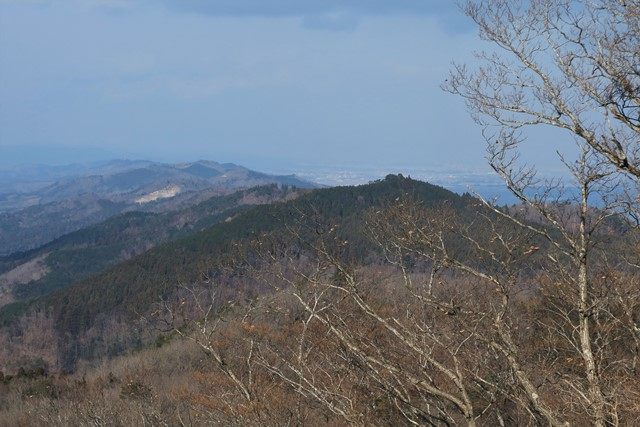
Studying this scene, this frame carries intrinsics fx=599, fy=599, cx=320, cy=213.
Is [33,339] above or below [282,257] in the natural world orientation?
below

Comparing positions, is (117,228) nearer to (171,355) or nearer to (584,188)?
(171,355)

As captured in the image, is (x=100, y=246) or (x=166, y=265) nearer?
(x=166, y=265)

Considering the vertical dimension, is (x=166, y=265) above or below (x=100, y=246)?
above

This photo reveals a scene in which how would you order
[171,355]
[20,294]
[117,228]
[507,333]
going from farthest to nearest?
[117,228], [20,294], [171,355], [507,333]

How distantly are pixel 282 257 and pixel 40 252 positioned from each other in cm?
17978

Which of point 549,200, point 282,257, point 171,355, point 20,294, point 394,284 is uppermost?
point 549,200

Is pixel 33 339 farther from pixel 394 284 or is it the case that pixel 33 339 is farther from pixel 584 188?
pixel 584 188

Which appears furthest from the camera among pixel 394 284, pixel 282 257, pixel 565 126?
pixel 394 284

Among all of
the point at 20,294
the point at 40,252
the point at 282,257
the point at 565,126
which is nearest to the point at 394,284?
the point at 282,257

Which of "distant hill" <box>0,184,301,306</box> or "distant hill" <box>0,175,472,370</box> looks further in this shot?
"distant hill" <box>0,184,301,306</box>

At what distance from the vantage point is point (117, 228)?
618ft

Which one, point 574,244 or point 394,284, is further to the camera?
point 394,284

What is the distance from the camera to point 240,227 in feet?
368

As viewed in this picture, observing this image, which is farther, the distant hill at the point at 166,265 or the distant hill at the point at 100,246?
the distant hill at the point at 100,246
